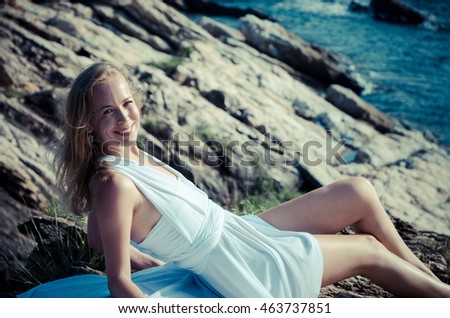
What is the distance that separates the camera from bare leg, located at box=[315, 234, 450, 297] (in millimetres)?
2385

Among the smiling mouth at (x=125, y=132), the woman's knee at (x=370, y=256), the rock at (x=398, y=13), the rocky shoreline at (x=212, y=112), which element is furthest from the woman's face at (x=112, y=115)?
the rock at (x=398, y=13)

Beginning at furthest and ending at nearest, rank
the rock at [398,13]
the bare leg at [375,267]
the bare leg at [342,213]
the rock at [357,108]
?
the rock at [398,13] < the rock at [357,108] < the bare leg at [342,213] < the bare leg at [375,267]

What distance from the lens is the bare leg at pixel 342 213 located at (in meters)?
2.59

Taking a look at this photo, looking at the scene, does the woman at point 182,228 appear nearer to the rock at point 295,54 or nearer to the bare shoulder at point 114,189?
the bare shoulder at point 114,189

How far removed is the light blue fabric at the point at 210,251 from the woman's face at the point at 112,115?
10cm

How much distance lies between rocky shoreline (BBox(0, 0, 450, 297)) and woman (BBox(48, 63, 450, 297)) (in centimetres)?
133

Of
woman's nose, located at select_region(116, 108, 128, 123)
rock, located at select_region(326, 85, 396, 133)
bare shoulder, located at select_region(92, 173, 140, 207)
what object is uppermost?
woman's nose, located at select_region(116, 108, 128, 123)

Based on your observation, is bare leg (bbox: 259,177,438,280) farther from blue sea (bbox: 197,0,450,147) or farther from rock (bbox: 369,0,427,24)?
rock (bbox: 369,0,427,24)

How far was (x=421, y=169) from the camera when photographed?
5.84 metres

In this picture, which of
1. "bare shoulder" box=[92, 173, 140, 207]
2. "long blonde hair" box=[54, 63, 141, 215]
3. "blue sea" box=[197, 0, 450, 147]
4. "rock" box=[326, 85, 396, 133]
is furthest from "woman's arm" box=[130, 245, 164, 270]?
"blue sea" box=[197, 0, 450, 147]

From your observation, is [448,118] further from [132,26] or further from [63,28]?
[63,28]
